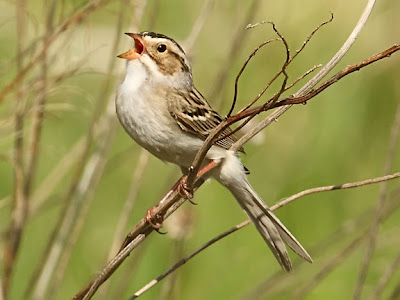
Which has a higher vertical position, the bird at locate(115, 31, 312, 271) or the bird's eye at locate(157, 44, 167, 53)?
the bird's eye at locate(157, 44, 167, 53)

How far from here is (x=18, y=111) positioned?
3.11 metres

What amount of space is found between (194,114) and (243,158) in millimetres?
1421

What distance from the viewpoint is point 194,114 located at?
10.6 feet

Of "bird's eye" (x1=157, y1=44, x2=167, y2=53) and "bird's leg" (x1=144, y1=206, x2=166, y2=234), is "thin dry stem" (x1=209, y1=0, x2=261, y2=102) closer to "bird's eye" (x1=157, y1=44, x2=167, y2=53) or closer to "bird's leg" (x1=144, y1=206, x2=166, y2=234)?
"bird's eye" (x1=157, y1=44, x2=167, y2=53)

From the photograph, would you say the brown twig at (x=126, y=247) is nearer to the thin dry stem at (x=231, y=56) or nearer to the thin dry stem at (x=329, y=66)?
the thin dry stem at (x=329, y=66)

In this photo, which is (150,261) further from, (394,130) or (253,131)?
(253,131)

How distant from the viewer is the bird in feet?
10.0

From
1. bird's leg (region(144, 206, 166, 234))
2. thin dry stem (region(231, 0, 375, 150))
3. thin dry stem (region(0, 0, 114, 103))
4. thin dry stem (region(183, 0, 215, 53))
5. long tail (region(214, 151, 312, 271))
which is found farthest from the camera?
thin dry stem (region(183, 0, 215, 53))

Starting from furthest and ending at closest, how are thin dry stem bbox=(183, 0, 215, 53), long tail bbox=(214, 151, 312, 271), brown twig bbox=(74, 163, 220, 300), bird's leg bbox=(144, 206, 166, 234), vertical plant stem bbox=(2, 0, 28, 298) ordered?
1. thin dry stem bbox=(183, 0, 215, 53)
2. vertical plant stem bbox=(2, 0, 28, 298)
3. long tail bbox=(214, 151, 312, 271)
4. bird's leg bbox=(144, 206, 166, 234)
5. brown twig bbox=(74, 163, 220, 300)

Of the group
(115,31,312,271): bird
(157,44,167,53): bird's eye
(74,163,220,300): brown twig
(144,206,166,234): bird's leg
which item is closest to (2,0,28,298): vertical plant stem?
(115,31,312,271): bird

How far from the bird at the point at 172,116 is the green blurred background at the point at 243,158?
88 mm

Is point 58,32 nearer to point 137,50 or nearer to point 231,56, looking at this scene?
point 137,50

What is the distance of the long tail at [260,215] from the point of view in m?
2.81

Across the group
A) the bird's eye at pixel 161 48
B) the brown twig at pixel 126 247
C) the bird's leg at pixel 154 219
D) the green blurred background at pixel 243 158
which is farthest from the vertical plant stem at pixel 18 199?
the brown twig at pixel 126 247
